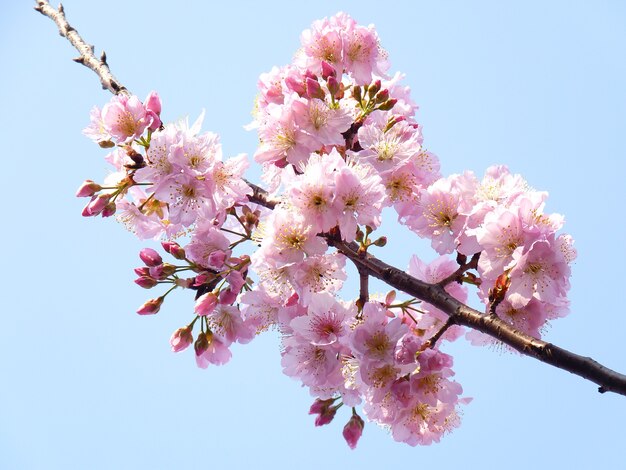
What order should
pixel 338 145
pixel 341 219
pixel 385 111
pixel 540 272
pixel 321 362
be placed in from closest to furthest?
pixel 540 272
pixel 341 219
pixel 321 362
pixel 338 145
pixel 385 111

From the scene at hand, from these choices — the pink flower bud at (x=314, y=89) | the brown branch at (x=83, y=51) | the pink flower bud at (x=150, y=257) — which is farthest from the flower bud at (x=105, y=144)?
the pink flower bud at (x=314, y=89)

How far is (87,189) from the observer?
121 inches

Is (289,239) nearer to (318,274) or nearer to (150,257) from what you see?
(318,274)

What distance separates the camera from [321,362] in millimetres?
2934

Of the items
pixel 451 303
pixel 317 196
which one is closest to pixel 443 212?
pixel 451 303

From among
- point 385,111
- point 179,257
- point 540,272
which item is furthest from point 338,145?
point 540,272

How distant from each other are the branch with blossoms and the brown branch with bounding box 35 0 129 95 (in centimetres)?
51

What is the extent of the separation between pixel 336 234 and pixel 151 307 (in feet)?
3.36

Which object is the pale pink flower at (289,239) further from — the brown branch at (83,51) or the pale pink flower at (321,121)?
the brown branch at (83,51)

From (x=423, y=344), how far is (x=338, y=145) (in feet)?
3.50

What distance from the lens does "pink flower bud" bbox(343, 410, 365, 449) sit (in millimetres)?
3176

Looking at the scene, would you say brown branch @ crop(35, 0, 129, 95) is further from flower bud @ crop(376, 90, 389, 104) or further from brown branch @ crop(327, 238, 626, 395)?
brown branch @ crop(327, 238, 626, 395)

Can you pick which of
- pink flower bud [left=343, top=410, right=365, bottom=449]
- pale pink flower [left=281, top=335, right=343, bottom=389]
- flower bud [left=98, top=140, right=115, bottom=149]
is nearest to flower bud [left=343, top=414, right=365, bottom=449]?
pink flower bud [left=343, top=410, right=365, bottom=449]

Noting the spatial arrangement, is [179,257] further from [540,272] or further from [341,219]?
[540,272]
